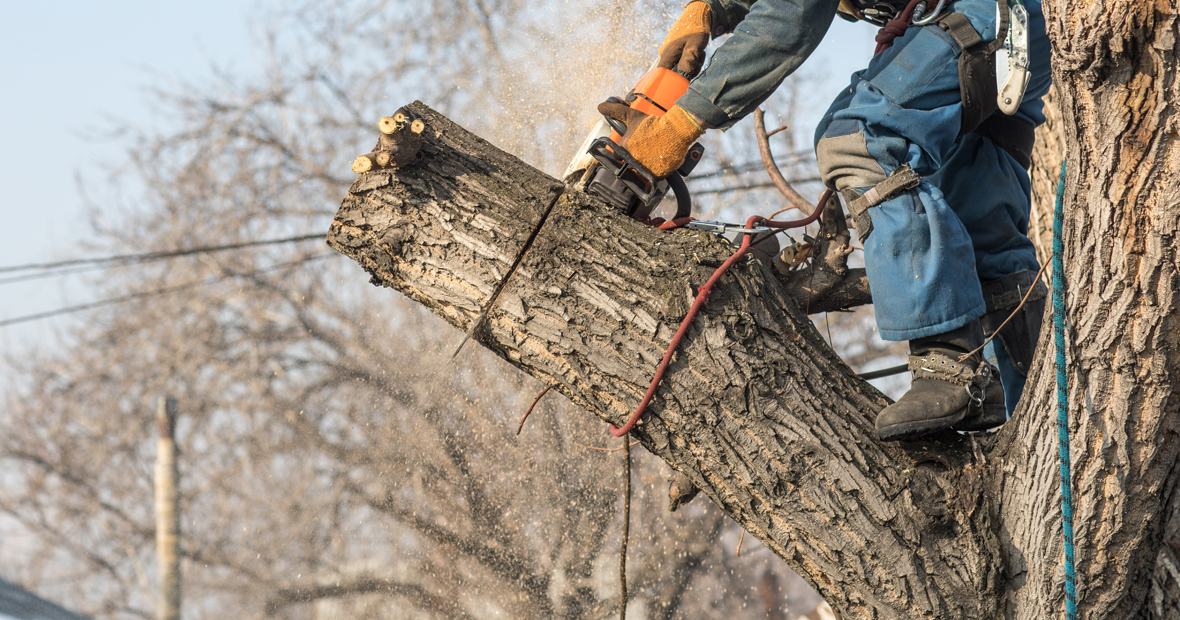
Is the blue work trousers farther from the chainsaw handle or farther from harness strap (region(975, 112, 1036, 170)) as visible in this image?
the chainsaw handle

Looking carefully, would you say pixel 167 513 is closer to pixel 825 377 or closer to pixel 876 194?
pixel 825 377

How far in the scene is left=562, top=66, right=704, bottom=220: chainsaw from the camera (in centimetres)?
172

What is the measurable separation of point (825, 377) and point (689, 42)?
0.87 meters

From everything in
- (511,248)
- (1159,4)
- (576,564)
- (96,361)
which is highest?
(96,361)

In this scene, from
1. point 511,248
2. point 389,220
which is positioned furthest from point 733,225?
point 389,220

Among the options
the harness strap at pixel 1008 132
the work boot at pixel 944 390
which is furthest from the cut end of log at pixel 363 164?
the harness strap at pixel 1008 132

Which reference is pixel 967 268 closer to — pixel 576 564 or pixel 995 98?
pixel 995 98

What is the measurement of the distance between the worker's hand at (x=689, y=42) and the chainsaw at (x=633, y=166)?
0.06 meters

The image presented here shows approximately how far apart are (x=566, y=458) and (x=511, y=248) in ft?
17.2

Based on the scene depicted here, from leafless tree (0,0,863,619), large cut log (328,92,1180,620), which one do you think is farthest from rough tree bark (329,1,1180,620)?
leafless tree (0,0,863,619)

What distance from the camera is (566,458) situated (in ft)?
21.5

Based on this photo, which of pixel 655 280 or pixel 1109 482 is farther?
pixel 655 280

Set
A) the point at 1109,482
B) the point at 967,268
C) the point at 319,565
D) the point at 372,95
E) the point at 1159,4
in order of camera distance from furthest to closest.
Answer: the point at 372,95, the point at 319,565, the point at 967,268, the point at 1109,482, the point at 1159,4

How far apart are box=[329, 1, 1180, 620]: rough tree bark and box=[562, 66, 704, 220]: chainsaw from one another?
21 centimetres
